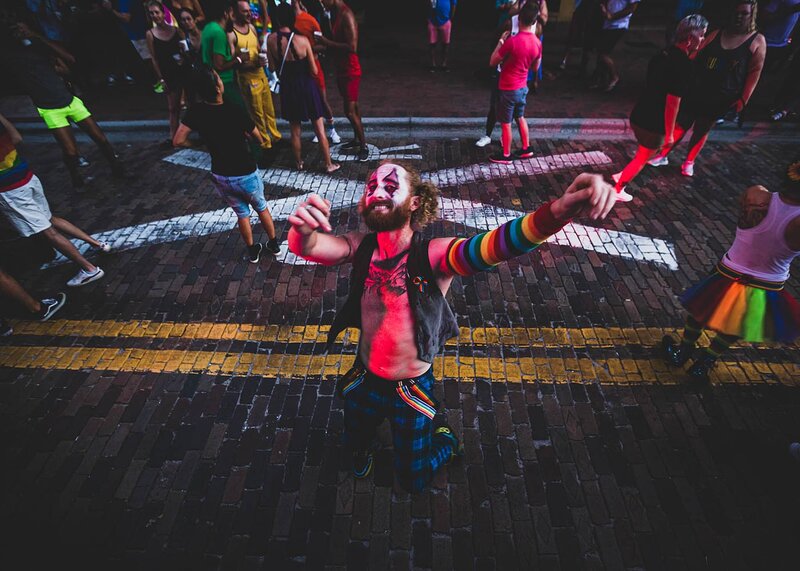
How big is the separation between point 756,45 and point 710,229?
Answer: 7.70 ft

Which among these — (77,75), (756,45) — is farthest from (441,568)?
(77,75)

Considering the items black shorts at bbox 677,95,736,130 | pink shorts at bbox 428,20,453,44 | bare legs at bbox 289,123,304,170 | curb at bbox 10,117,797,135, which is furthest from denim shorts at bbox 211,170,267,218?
pink shorts at bbox 428,20,453,44

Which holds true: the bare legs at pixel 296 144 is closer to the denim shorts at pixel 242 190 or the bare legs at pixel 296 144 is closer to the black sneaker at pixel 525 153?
the denim shorts at pixel 242 190

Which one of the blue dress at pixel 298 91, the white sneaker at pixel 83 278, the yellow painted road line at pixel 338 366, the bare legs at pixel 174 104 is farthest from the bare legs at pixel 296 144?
the yellow painted road line at pixel 338 366

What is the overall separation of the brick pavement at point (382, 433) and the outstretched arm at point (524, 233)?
1722mm

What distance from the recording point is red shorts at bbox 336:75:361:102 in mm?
6352

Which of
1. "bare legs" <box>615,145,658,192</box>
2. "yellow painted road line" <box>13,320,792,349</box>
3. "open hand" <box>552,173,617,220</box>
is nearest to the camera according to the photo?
"open hand" <box>552,173,617,220</box>

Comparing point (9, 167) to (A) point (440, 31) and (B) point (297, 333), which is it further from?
(A) point (440, 31)

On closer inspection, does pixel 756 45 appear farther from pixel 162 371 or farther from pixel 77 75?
pixel 77 75

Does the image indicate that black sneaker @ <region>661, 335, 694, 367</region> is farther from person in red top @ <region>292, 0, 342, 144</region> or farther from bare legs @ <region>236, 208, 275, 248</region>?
person in red top @ <region>292, 0, 342, 144</region>

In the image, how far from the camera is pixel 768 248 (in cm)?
280

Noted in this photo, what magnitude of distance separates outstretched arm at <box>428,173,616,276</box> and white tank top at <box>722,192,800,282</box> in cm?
195

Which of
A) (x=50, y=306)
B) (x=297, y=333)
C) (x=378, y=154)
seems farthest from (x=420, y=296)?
(x=378, y=154)

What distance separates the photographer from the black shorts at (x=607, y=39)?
8.30m
